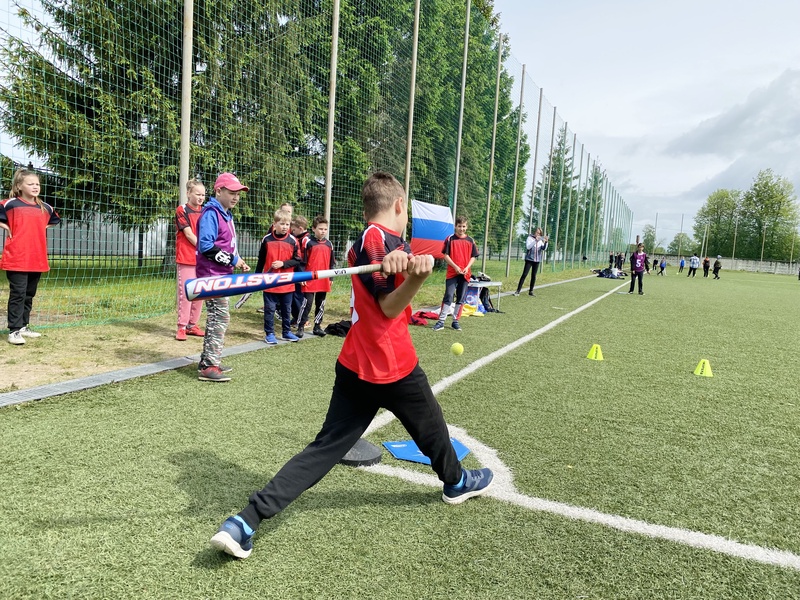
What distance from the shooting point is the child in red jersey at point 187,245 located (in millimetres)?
6809

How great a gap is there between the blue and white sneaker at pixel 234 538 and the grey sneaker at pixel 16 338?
5.21 meters

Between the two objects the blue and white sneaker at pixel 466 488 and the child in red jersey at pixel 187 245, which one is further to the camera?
the child in red jersey at pixel 187 245

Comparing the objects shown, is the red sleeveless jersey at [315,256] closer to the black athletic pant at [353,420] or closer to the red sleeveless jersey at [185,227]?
the red sleeveless jersey at [185,227]

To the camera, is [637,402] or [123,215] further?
[123,215]

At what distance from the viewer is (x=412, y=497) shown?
293 centimetres

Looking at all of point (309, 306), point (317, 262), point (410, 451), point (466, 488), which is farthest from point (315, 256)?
point (466, 488)

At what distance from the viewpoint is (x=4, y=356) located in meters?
5.41

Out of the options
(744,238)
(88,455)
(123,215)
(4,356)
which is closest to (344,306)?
(123,215)

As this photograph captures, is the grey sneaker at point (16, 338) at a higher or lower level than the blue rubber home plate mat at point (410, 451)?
higher

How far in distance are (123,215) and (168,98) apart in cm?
288

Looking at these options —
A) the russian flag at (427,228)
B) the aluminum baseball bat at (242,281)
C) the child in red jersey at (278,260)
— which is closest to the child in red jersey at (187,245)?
the child in red jersey at (278,260)

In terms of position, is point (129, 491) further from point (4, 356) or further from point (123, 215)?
point (123, 215)

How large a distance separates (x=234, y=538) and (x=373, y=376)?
0.92m

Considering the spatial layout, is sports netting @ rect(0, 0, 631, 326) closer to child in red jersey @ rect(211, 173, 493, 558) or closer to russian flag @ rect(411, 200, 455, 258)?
russian flag @ rect(411, 200, 455, 258)
